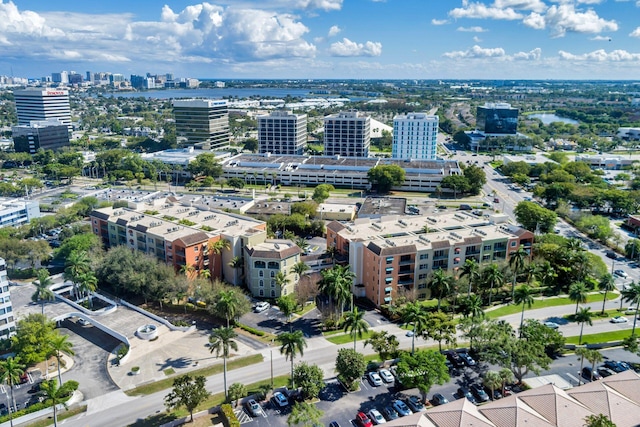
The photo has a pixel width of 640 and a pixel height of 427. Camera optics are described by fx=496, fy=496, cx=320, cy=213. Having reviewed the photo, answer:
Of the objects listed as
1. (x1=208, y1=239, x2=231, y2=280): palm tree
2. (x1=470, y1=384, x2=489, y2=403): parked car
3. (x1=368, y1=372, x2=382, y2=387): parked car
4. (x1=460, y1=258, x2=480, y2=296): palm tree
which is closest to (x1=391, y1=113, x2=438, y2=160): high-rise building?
(x1=208, y1=239, x2=231, y2=280): palm tree

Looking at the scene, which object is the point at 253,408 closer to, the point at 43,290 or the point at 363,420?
the point at 363,420

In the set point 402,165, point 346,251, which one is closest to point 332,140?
point 402,165

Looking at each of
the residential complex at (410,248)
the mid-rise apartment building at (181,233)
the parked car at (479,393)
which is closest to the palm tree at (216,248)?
the mid-rise apartment building at (181,233)

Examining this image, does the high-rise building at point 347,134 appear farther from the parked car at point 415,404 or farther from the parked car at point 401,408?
the parked car at point 401,408

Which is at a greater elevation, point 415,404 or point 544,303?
point 544,303

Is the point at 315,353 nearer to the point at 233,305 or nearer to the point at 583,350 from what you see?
the point at 233,305

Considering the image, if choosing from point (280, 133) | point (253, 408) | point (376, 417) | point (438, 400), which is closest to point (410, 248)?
point (438, 400)
